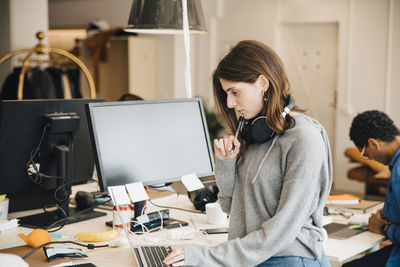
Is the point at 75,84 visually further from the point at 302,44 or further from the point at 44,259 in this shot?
the point at 44,259

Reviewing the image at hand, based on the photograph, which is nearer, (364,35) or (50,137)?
(50,137)

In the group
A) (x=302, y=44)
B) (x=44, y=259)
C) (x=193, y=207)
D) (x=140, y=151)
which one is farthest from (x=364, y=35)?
(x=44, y=259)

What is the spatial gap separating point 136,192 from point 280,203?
23.5 inches

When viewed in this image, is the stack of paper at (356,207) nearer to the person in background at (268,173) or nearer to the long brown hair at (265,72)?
the person in background at (268,173)

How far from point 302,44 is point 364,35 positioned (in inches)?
30.8

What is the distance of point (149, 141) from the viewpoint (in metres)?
2.08

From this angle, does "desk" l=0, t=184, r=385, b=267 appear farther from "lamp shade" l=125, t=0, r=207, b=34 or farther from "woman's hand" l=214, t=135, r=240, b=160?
"lamp shade" l=125, t=0, r=207, b=34

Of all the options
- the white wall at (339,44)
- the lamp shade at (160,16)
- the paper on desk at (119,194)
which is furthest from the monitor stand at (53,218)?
the white wall at (339,44)

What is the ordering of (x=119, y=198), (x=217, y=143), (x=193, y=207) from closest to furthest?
(x=217, y=143)
(x=119, y=198)
(x=193, y=207)

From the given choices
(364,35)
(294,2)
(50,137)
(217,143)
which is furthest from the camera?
(294,2)

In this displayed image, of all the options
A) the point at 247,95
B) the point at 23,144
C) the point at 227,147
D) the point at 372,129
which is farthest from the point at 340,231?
the point at 23,144

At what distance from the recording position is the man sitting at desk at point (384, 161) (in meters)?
2.25

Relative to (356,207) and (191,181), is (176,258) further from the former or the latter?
(356,207)

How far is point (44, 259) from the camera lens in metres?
1.75
